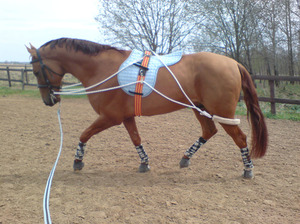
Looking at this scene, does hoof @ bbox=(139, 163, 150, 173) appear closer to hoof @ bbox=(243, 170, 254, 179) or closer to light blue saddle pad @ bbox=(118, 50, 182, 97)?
Answer: light blue saddle pad @ bbox=(118, 50, 182, 97)

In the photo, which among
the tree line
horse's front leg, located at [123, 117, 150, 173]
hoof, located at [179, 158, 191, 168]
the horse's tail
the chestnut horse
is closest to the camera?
the chestnut horse

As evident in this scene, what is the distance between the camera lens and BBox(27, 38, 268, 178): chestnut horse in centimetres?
317

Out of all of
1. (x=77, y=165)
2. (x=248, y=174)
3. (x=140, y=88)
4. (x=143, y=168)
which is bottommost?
(x=248, y=174)

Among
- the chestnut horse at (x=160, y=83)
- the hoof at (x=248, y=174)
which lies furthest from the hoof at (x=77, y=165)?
the hoof at (x=248, y=174)

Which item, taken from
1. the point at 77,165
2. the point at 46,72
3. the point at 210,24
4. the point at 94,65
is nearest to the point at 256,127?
the point at 94,65

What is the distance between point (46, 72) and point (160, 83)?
169cm

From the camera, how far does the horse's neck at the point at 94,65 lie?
3361mm

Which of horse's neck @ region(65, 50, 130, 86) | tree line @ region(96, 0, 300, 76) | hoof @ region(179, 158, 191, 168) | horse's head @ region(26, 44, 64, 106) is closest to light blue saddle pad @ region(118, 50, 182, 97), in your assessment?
horse's neck @ region(65, 50, 130, 86)

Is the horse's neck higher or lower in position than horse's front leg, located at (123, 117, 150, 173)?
higher

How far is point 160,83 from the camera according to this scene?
10.6 feet

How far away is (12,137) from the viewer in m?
5.31

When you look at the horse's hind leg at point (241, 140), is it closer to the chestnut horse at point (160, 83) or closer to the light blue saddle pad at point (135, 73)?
the chestnut horse at point (160, 83)

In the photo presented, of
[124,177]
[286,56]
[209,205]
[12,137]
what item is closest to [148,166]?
[124,177]

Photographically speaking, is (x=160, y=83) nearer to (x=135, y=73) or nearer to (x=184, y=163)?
(x=135, y=73)
